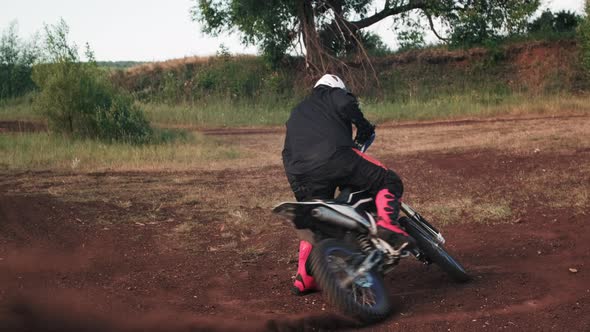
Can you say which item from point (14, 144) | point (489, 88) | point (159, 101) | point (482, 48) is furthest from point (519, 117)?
point (159, 101)

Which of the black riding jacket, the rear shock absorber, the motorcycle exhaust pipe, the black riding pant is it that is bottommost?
the rear shock absorber

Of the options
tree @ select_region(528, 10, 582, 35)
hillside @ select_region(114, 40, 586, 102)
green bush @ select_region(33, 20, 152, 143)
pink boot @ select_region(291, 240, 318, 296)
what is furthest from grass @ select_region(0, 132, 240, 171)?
tree @ select_region(528, 10, 582, 35)

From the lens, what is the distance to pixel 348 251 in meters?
5.50

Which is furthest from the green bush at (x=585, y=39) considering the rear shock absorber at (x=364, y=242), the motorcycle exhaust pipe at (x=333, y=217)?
the motorcycle exhaust pipe at (x=333, y=217)

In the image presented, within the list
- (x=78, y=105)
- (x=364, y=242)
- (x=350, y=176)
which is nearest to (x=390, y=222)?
(x=364, y=242)

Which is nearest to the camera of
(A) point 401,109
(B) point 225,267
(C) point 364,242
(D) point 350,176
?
(C) point 364,242

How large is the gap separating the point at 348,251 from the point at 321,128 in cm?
96

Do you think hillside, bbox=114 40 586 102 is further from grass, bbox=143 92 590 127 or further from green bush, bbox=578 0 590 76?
grass, bbox=143 92 590 127

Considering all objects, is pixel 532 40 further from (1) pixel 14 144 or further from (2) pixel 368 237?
(2) pixel 368 237

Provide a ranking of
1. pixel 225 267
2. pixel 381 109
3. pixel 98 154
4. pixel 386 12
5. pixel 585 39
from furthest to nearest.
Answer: pixel 386 12 → pixel 585 39 → pixel 381 109 → pixel 98 154 → pixel 225 267

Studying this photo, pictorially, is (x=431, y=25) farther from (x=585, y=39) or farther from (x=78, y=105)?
(x=78, y=105)

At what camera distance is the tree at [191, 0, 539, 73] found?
2598 centimetres

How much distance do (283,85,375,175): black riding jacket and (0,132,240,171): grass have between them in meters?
9.01

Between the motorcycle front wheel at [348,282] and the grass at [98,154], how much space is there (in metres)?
9.64
